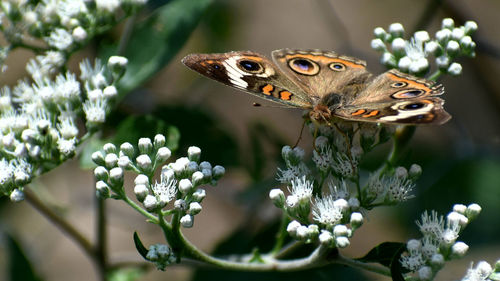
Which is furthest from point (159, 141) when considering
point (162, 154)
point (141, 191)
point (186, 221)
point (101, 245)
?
point (101, 245)

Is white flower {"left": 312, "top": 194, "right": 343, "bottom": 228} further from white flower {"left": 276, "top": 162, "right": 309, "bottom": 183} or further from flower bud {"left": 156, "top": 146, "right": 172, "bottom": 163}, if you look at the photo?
flower bud {"left": 156, "top": 146, "right": 172, "bottom": 163}

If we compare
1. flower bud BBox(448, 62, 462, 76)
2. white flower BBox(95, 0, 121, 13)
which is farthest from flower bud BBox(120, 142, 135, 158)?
flower bud BBox(448, 62, 462, 76)

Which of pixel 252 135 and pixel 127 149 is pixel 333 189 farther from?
pixel 252 135

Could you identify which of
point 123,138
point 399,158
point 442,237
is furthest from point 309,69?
point 442,237

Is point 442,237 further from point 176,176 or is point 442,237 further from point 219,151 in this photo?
point 219,151

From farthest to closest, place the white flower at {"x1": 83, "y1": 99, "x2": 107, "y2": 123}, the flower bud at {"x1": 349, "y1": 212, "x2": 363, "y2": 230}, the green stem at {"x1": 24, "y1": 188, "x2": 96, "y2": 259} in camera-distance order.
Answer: the green stem at {"x1": 24, "y1": 188, "x2": 96, "y2": 259} < the white flower at {"x1": 83, "y1": 99, "x2": 107, "y2": 123} < the flower bud at {"x1": 349, "y1": 212, "x2": 363, "y2": 230}
